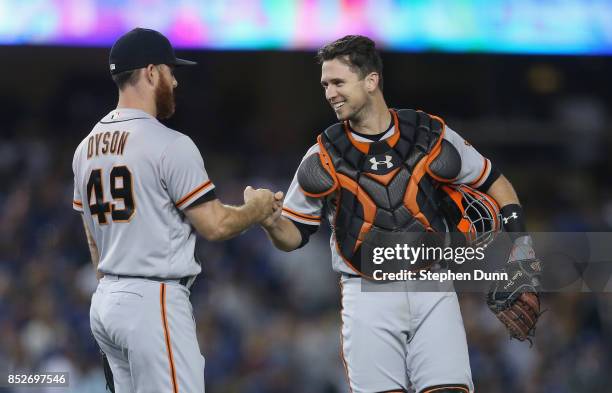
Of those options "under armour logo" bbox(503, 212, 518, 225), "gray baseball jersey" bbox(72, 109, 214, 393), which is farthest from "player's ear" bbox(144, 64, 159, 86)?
"under armour logo" bbox(503, 212, 518, 225)

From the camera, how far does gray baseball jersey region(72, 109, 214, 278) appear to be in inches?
Result: 155

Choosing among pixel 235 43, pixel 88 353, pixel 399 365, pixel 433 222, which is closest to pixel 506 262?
pixel 433 222

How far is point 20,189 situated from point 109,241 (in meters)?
6.24

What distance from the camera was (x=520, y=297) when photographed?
4324 mm

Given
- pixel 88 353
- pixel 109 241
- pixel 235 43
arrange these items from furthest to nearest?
pixel 235 43
pixel 88 353
pixel 109 241

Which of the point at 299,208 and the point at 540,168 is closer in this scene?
the point at 299,208

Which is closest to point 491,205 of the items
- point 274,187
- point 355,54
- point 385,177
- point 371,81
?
point 385,177

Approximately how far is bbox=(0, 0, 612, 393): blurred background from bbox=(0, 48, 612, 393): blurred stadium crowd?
0.02 metres

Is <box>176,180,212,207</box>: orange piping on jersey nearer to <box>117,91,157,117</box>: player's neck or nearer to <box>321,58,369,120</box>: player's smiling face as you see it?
<box>117,91,157,117</box>: player's neck

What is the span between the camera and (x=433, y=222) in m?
4.27

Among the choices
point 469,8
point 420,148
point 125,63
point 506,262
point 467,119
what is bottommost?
point 506,262

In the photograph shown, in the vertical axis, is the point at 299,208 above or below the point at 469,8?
below

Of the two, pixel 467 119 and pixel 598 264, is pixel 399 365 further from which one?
pixel 467 119

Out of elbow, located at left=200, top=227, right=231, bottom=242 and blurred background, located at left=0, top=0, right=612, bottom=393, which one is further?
blurred background, located at left=0, top=0, right=612, bottom=393
